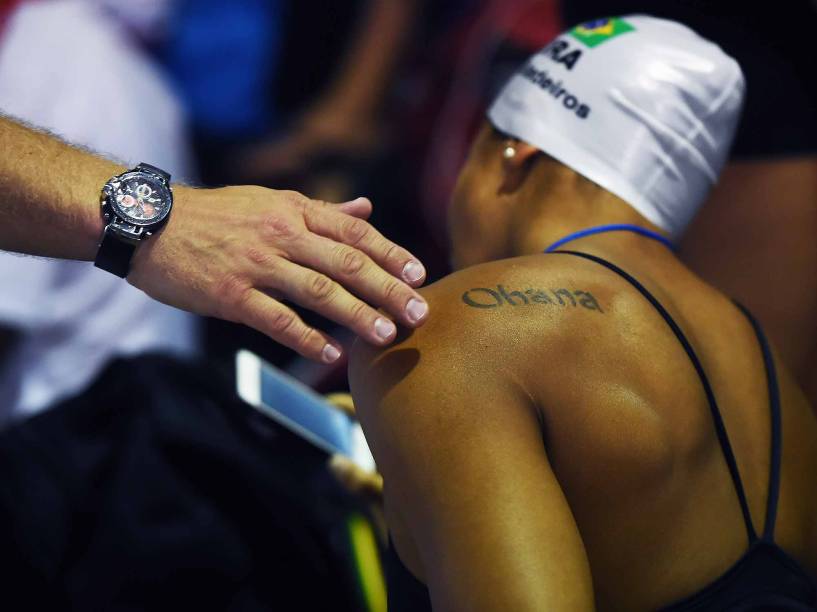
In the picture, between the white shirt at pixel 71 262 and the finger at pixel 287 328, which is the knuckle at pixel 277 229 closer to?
the finger at pixel 287 328

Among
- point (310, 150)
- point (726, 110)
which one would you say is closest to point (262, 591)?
point (726, 110)

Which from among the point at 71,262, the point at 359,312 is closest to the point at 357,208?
the point at 359,312

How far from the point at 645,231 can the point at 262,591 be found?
99 cm

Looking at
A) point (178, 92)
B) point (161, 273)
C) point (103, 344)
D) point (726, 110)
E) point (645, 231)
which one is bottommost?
point (103, 344)

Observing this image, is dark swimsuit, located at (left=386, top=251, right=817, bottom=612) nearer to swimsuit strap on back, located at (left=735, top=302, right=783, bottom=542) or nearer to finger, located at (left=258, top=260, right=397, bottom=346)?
swimsuit strap on back, located at (left=735, top=302, right=783, bottom=542)

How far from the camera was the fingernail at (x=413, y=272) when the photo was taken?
153cm

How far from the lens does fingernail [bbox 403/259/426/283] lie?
1527mm

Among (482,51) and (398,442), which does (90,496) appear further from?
(482,51)

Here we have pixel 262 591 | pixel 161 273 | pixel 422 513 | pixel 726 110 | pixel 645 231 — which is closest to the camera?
pixel 422 513

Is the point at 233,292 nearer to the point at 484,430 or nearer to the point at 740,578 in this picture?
the point at 484,430

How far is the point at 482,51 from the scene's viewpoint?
10.9ft

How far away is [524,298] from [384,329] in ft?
0.60

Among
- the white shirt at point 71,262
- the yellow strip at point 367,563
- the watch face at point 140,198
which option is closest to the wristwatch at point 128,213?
the watch face at point 140,198

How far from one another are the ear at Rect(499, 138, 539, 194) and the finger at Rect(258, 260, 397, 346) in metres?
0.43
